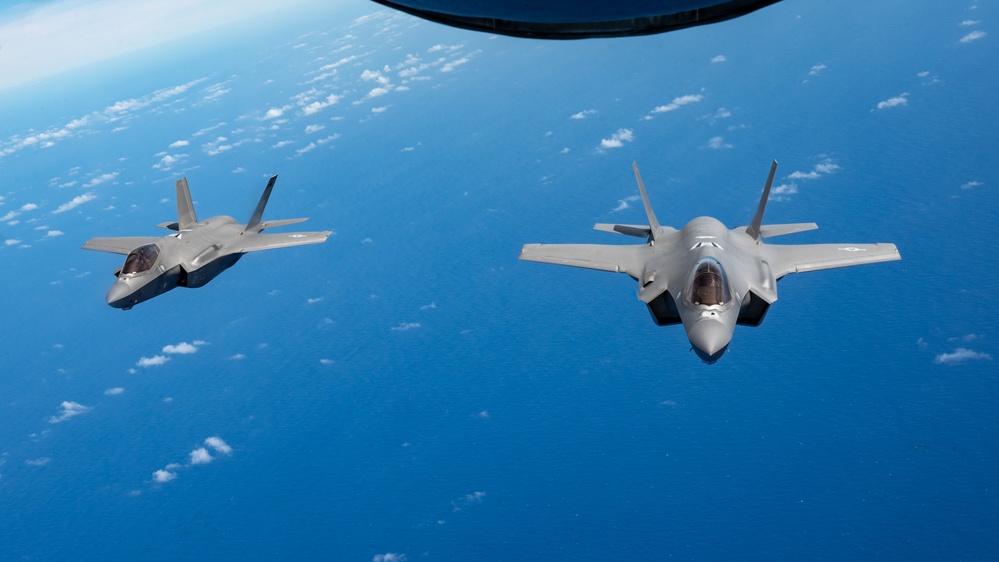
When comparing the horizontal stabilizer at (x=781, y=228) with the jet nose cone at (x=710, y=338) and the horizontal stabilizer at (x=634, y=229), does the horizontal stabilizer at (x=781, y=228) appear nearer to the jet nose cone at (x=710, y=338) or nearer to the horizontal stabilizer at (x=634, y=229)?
the horizontal stabilizer at (x=634, y=229)

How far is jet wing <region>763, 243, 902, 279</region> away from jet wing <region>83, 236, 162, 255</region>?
58.3ft

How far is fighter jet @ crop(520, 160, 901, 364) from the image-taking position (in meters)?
15.7

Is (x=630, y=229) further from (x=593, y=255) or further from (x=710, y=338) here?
(x=710, y=338)

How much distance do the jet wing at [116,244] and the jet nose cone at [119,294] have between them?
12.2ft

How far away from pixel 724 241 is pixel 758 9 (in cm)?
1535

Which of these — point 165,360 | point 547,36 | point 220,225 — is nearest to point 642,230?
point 220,225

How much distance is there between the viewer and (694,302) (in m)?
15.8

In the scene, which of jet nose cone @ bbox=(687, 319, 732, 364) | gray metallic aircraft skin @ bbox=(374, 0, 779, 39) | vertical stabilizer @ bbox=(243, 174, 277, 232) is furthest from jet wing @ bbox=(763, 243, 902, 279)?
gray metallic aircraft skin @ bbox=(374, 0, 779, 39)

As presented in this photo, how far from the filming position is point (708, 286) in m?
15.7

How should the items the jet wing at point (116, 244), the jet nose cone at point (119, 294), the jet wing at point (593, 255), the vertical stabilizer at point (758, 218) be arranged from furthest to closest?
the jet wing at point (116, 244)
the jet nose cone at point (119, 294)
the jet wing at point (593, 255)
the vertical stabilizer at point (758, 218)

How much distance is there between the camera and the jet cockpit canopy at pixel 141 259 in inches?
804

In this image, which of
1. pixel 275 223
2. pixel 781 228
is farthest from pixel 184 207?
pixel 781 228

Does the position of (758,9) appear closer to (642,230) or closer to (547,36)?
(547,36)

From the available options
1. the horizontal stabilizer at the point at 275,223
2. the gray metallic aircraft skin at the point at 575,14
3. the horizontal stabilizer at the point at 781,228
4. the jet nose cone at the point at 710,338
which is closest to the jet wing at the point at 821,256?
the horizontal stabilizer at the point at 781,228
